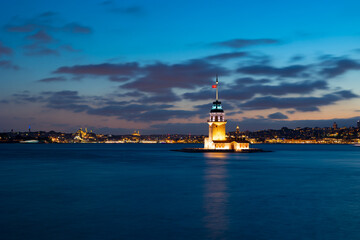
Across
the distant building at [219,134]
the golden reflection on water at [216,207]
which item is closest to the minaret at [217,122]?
the distant building at [219,134]

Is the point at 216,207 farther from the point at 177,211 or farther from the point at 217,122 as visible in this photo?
the point at 217,122

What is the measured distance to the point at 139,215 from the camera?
22234 millimetres

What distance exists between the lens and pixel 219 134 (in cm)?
11200

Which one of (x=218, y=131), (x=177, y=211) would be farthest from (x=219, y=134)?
(x=177, y=211)

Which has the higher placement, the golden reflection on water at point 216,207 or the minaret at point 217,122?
the minaret at point 217,122

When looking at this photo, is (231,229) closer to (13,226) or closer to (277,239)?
(277,239)

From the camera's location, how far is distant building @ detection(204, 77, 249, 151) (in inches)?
4341

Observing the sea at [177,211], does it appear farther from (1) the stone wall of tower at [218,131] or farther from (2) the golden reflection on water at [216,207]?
(1) the stone wall of tower at [218,131]

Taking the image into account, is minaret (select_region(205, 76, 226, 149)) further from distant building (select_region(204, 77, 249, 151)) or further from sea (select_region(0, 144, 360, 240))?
sea (select_region(0, 144, 360, 240))

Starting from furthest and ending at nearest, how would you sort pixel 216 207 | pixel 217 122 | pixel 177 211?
pixel 217 122 < pixel 216 207 < pixel 177 211

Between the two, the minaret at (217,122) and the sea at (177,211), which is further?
the minaret at (217,122)

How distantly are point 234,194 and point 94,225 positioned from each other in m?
14.7

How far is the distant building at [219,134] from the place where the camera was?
110250mm

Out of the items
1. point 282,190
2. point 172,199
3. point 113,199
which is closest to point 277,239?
point 172,199
